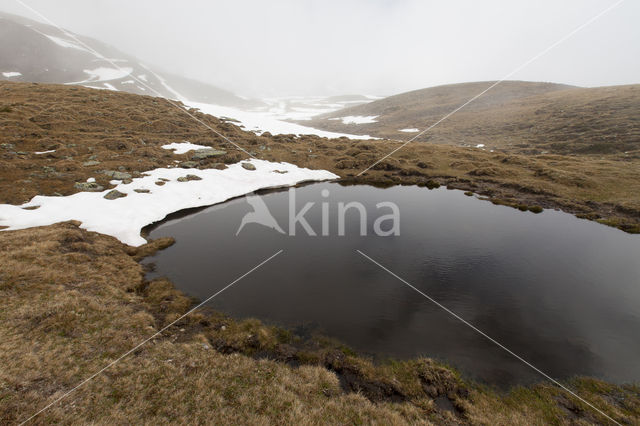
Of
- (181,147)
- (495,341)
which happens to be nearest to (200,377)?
(495,341)

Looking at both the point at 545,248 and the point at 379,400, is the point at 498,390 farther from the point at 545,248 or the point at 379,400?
the point at 545,248

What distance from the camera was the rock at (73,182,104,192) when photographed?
25812mm

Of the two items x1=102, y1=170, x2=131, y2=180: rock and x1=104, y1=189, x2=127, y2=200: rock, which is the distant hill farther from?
x1=104, y1=189, x2=127, y2=200: rock

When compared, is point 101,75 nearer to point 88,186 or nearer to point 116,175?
point 116,175

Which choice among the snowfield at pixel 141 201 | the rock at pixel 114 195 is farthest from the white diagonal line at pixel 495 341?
the rock at pixel 114 195

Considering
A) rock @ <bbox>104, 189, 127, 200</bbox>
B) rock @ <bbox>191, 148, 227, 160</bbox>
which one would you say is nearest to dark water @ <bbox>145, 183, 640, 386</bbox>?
rock @ <bbox>104, 189, 127, 200</bbox>

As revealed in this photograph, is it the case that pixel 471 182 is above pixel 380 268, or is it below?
above

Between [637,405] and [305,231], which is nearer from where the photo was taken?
[637,405]

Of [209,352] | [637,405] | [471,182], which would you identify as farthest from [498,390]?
[471,182]

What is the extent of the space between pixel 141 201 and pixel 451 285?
32013 mm

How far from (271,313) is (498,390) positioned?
471 inches

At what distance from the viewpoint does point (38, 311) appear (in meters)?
11.5

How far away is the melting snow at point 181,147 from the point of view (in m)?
43.7

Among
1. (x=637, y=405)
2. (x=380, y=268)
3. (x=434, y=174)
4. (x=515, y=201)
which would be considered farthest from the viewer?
(x=434, y=174)
